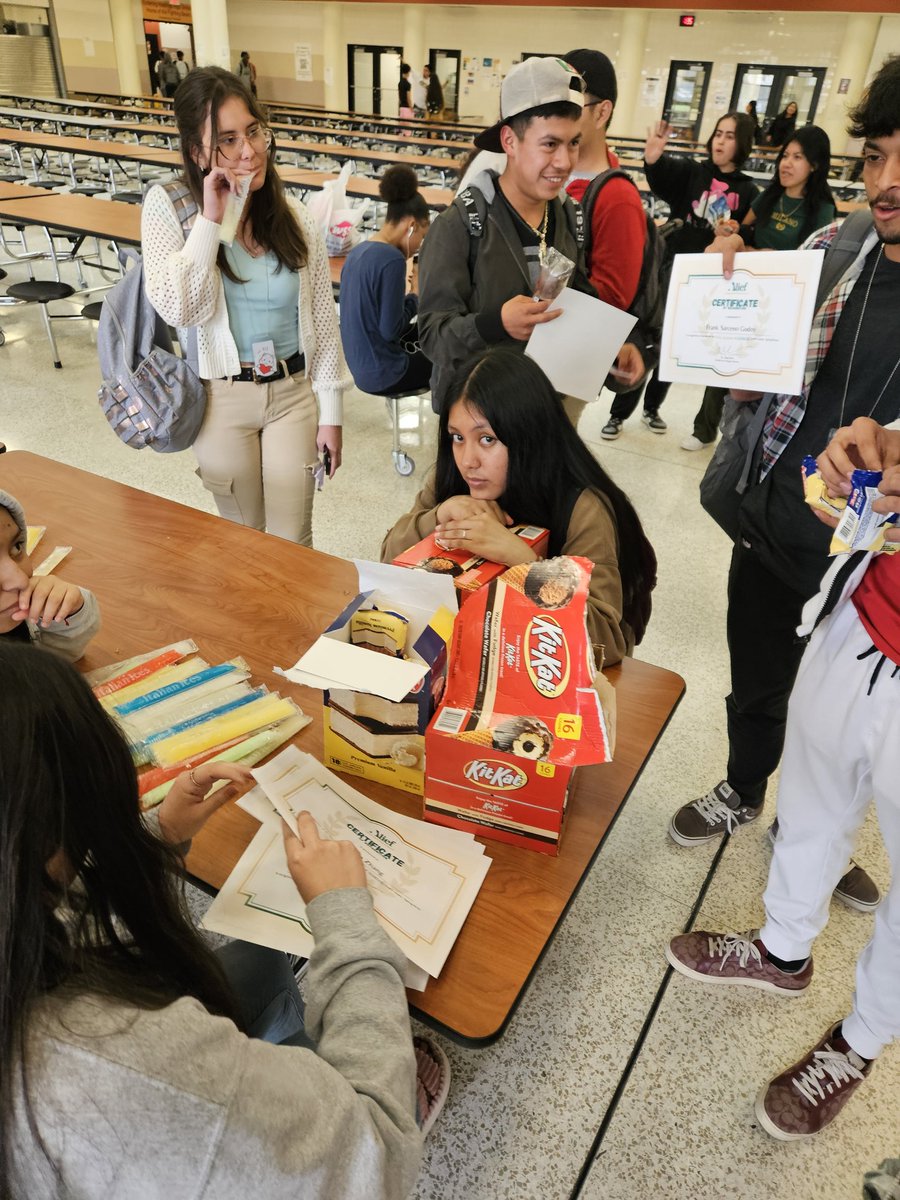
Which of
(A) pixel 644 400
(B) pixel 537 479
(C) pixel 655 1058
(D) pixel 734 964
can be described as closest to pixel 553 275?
(B) pixel 537 479

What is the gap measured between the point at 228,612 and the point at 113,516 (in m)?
0.51

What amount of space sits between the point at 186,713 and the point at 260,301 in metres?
1.21

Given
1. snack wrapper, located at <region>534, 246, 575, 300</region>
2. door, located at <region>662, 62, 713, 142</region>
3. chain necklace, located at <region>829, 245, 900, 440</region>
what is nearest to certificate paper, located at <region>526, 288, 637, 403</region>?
snack wrapper, located at <region>534, 246, 575, 300</region>

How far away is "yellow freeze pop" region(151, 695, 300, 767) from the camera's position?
3.64 feet

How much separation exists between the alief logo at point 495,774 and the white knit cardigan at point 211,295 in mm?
1386

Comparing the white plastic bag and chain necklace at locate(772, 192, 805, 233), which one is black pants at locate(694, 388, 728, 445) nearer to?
chain necklace at locate(772, 192, 805, 233)

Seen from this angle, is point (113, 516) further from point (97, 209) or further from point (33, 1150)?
point (97, 209)

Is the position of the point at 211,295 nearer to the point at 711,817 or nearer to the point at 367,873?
the point at 367,873

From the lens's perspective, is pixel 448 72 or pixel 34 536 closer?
pixel 34 536

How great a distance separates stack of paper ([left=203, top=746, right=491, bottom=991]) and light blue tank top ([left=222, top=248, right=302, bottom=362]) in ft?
4.22

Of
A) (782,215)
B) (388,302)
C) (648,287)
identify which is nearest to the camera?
(648,287)

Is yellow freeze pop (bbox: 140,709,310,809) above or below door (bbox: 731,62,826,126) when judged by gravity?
below

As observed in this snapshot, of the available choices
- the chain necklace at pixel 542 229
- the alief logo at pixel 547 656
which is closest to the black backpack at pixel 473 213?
the chain necklace at pixel 542 229

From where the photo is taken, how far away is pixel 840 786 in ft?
3.99
